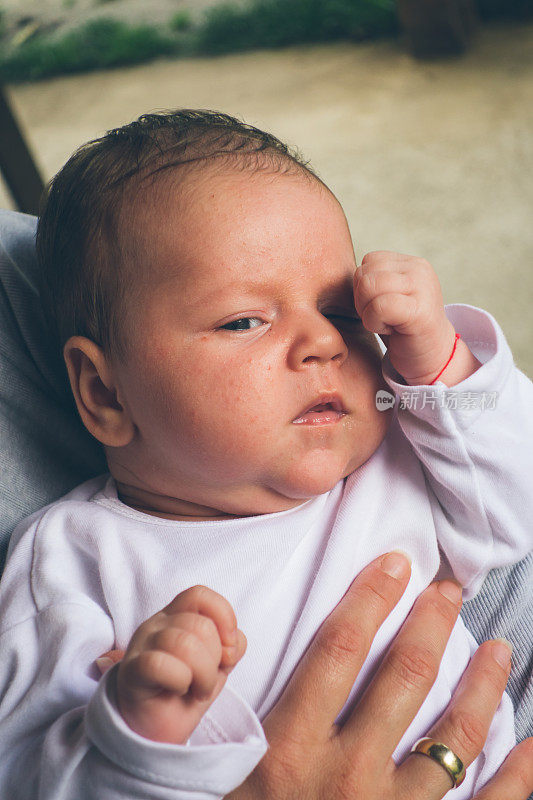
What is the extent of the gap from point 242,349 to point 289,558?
0.24 meters

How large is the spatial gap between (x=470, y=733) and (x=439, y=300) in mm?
440

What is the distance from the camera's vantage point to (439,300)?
2.65ft

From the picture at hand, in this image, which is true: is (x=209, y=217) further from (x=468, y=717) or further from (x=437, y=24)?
(x=437, y=24)

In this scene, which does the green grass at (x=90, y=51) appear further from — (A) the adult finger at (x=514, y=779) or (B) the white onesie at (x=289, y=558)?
(A) the adult finger at (x=514, y=779)

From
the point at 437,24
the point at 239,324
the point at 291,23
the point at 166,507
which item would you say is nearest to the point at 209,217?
the point at 239,324

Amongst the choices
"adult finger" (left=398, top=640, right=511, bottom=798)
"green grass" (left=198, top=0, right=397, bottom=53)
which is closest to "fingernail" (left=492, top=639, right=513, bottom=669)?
"adult finger" (left=398, top=640, right=511, bottom=798)

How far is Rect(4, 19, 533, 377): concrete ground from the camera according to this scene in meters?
2.42

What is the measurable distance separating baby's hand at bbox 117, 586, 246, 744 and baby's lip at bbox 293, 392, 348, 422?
23 cm

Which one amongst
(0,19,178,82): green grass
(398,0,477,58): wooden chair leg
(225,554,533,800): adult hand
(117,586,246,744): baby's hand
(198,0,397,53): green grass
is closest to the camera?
(117,586,246,744): baby's hand

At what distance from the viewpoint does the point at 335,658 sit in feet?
2.37

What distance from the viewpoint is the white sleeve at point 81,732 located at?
0.62 meters

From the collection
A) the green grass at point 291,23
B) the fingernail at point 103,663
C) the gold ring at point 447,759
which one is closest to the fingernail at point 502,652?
the gold ring at point 447,759

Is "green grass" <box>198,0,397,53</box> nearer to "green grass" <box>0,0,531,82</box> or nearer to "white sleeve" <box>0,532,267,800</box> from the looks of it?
"green grass" <box>0,0,531,82</box>

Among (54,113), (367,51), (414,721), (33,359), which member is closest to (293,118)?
(367,51)
